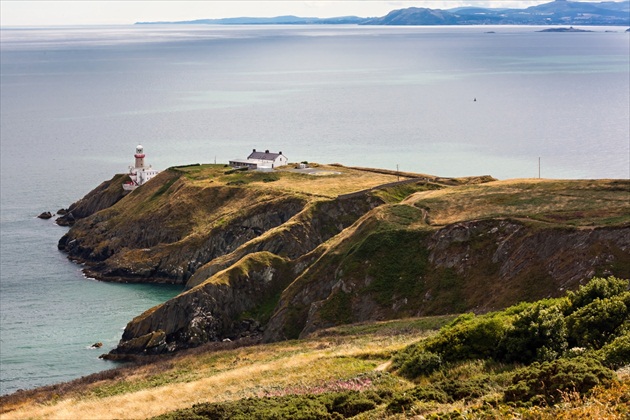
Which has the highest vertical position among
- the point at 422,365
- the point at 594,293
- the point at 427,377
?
the point at 594,293

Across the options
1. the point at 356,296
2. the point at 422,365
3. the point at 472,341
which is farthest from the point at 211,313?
the point at 472,341

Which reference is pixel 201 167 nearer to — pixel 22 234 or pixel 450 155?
pixel 22 234

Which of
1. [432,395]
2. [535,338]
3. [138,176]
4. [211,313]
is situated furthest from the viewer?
[138,176]

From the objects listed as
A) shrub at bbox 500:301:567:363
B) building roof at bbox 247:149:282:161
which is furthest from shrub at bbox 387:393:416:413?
building roof at bbox 247:149:282:161

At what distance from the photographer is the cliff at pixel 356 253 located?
71875 mm

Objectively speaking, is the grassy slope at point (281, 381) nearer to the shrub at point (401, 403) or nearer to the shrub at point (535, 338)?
the shrub at point (401, 403)

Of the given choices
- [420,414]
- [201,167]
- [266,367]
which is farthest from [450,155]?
[420,414]

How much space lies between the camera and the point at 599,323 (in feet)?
125

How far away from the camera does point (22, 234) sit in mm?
130750

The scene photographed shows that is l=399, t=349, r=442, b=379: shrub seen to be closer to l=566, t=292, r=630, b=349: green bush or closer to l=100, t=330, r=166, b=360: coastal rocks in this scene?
l=566, t=292, r=630, b=349: green bush

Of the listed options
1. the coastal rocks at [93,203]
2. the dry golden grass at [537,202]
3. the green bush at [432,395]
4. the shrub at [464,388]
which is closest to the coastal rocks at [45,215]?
the coastal rocks at [93,203]

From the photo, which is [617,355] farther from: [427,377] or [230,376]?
[230,376]

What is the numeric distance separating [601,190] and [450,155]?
106 m

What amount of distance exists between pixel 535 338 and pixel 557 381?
922 centimetres
